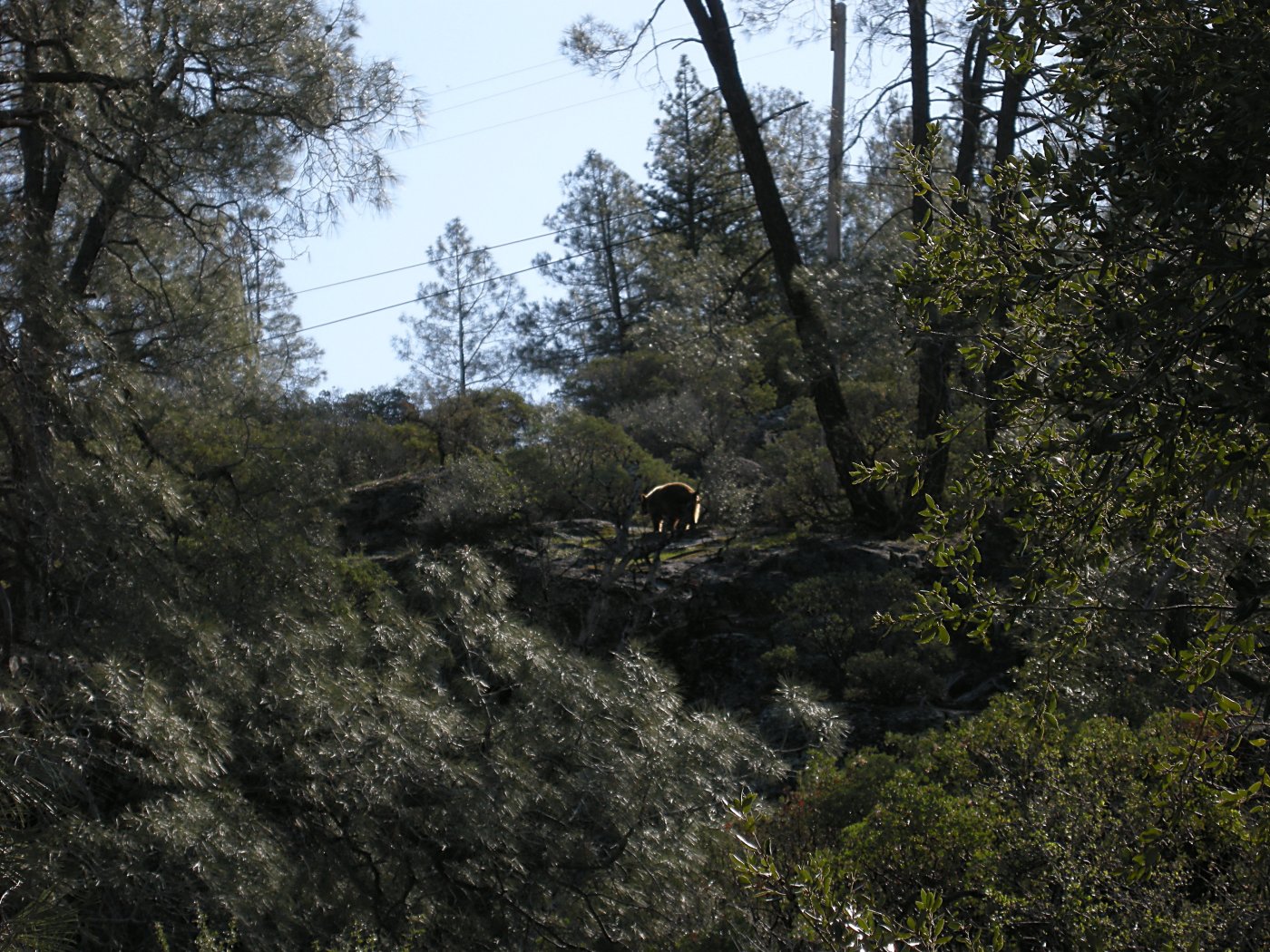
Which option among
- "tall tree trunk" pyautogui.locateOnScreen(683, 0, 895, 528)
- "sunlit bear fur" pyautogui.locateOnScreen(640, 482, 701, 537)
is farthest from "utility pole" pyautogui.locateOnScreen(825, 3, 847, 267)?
"sunlit bear fur" pyautogui.locateOnScreen(640, 482, 701, 537)

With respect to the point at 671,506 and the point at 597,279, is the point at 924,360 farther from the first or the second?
the point at 597,279

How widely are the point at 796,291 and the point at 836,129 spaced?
6631mm

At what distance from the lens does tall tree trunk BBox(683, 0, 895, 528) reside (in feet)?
46.6

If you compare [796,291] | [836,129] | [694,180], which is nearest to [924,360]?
[796,291]

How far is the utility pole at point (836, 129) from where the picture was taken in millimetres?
16781

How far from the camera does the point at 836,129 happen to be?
20391 millimetres

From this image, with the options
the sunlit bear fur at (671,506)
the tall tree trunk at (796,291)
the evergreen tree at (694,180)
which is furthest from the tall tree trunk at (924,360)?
the evergreen tree at (694,180)

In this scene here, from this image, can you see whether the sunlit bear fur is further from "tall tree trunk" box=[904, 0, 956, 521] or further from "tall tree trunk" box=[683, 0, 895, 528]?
"tall tree trunk" box=[904, 0, 956, 521]

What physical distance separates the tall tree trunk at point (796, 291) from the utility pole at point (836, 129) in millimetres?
790

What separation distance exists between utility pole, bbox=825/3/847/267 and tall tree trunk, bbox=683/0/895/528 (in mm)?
790

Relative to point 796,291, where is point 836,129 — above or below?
above

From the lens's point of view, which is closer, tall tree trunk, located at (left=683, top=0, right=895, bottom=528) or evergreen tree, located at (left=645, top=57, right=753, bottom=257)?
tall tree trunk, located at (left=683, top=0, right=895, bottom=528)

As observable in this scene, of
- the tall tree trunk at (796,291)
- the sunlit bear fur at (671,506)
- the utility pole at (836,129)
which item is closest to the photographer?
the sunlit bear fur at (671,506)

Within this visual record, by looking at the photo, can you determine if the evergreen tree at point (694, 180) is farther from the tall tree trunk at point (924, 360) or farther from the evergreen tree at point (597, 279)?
the tall tree trunk at point (924, 360)
